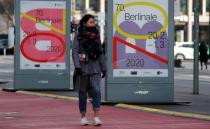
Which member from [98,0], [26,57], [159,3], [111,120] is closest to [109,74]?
[159,3]

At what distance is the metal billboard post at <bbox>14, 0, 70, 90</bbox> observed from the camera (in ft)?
70.4

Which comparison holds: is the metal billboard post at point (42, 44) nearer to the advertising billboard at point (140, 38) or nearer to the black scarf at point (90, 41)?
the advertising billboard at point (140, 38)

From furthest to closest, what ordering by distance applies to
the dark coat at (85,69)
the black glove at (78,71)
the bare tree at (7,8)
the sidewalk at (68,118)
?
the bare tree at (7,8), the sidewalk at (68,118), the dark coat at (85,69), the black glove at (78,71)

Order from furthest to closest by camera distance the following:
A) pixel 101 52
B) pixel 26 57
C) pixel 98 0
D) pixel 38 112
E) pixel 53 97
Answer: pixel 98 0 → pixel 26 57 → pixel 53 97 → pixel 38 112 → pixel 101 52

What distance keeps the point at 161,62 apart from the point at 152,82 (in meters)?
0.51

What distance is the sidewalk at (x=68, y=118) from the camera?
1254 cm

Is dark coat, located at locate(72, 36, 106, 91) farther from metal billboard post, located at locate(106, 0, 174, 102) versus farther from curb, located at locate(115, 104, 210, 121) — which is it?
metal billboard post, located at locate(106, 0, 174, 102)

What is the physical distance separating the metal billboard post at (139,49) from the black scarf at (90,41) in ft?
13.7

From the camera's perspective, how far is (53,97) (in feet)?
62.7

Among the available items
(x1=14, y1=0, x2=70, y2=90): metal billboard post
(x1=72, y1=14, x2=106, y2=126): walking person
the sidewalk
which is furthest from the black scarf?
(x1=14, y1=0, x2=70, y2=90): metal billboard post

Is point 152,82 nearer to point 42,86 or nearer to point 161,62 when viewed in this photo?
point 161,62

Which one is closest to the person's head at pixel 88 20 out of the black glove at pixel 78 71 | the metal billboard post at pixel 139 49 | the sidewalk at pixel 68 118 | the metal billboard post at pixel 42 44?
the black glove at pixel 78 71

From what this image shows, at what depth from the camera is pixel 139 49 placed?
16828 millimetres

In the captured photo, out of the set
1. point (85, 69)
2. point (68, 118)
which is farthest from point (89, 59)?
point (68, 118)
